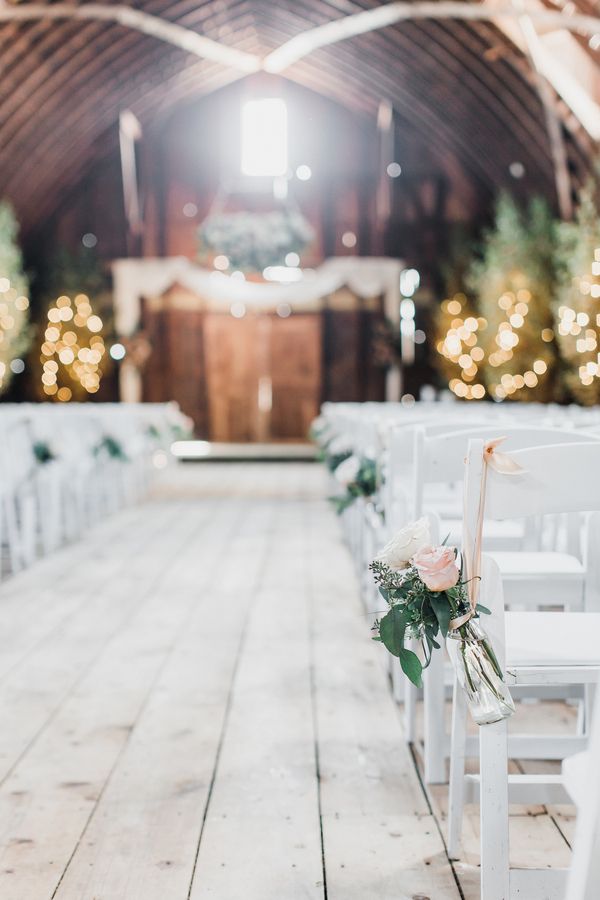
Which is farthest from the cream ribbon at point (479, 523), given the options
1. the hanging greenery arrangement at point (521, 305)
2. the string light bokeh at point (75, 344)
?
the string light bokeh at point (75, 344)

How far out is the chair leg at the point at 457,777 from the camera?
2.25m

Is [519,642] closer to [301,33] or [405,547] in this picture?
[405,547]

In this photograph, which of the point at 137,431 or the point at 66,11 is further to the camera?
the point at 66,11

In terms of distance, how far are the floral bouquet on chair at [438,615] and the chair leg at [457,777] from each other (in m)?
0.38

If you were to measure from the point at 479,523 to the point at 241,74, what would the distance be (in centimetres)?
1587

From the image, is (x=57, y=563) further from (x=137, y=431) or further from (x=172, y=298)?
(x=172, y=298)

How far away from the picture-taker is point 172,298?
16.4m

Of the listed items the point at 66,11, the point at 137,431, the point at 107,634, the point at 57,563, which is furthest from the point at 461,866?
the point at 66,11

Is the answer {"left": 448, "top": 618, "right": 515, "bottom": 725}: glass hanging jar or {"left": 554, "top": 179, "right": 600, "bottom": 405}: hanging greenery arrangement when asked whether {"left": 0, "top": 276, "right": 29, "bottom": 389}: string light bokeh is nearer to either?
{"left": 554, "top": 179, "right": 600, "bottom": 405}: hanging greenery arrangement

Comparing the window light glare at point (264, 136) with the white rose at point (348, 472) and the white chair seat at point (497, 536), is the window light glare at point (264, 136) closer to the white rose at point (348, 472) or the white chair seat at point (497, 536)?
the white rose at point (348, 472)

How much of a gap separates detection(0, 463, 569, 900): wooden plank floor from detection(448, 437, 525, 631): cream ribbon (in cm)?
67

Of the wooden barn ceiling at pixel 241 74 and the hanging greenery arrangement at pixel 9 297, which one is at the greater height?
the wooden barn ceiling at pixel 241 74

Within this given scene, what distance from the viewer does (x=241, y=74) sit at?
16281mm

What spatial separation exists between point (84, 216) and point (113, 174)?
2.83 ft
